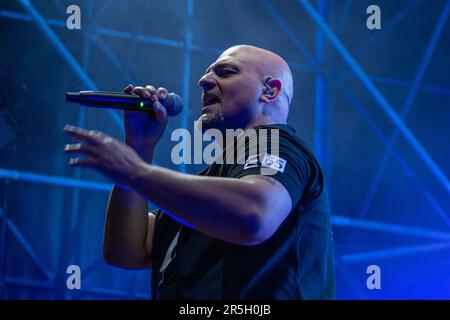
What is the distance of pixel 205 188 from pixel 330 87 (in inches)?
120

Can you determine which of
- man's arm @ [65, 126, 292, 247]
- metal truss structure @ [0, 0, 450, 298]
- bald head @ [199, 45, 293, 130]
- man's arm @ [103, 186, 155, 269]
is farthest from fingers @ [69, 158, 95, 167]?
metal truss structure @ [0, 0, 450, 298]

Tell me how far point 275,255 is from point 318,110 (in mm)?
2754

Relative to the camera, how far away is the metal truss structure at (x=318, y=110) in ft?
11.9

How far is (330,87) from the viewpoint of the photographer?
4.18 meters

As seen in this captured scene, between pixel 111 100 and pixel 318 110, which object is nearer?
pixel 111 100

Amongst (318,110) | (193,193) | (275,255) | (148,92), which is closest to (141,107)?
(148,92)

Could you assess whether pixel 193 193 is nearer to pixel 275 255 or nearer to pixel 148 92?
pixel 275 255

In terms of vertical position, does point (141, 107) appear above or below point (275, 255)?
above

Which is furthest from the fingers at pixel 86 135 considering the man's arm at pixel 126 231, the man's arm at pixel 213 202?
the man's arm at pixel 126 231

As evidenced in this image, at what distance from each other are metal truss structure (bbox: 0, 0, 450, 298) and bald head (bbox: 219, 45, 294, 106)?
1.84 meters

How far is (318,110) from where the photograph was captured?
4.09 meters

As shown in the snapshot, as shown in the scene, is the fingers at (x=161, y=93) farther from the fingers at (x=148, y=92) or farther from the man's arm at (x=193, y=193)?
the man's arm at (x=193, y=193)

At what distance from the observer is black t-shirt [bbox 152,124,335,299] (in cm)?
141

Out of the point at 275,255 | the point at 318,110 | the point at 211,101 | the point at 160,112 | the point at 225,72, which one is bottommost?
the point at 275,255
